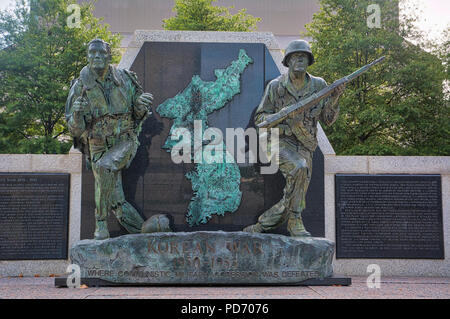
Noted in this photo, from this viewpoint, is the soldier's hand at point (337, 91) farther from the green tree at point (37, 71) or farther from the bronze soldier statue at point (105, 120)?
the green tree at point (37, 71)

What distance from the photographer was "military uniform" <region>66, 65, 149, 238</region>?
6895mm

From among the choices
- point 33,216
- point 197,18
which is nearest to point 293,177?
point 33,216

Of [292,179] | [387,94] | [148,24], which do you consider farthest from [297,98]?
[148,24]

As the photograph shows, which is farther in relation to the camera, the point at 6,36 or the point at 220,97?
the point at 6,36

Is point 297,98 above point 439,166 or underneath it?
above

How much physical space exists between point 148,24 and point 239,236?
27294mm

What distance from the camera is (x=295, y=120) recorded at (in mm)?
7207

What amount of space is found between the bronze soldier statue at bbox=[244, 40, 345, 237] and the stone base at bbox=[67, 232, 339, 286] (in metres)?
0.67

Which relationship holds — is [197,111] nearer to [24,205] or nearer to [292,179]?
[292,179]

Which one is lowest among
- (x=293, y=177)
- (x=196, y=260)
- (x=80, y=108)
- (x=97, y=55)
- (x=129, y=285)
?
(x=129, y=285)

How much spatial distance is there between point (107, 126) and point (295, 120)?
288 centimetres

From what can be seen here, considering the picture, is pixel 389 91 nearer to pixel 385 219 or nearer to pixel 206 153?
pixel 385 219

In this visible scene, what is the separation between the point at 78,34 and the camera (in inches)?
640

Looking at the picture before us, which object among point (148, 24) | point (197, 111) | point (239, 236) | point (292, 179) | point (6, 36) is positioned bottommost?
point (239, 236)
